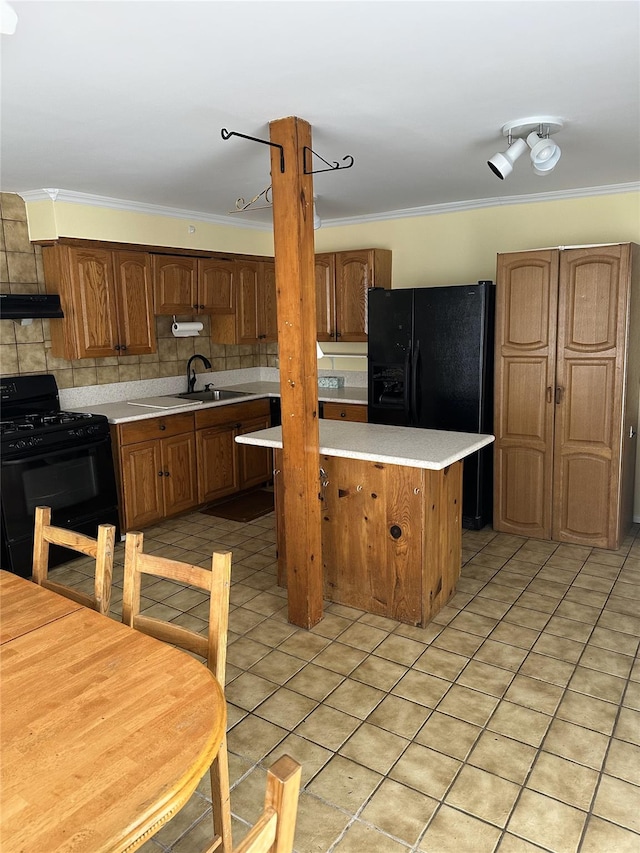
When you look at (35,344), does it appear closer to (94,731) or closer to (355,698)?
(355,698)

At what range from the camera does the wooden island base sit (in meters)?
3.04

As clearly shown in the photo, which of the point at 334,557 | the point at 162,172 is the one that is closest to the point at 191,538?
the point at 334,557

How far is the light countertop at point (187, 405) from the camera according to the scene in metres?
4.35

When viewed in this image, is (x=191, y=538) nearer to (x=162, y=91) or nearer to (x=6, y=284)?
(x=6, y=284)

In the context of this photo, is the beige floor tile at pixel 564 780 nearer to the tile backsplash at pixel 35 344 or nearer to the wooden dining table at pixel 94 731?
the wooden dining table at pixel 94 731

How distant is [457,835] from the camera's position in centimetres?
188

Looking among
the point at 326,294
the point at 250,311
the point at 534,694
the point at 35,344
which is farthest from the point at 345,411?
the point at 534,694

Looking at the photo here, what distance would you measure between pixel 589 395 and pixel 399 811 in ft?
9.33

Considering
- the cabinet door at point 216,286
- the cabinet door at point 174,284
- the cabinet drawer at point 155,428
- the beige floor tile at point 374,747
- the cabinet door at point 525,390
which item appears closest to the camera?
the beige floor tile at point 374,747

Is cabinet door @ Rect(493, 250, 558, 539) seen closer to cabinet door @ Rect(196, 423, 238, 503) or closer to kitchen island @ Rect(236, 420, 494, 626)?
kitchen island @ Rect(236, 420, 494, 626)

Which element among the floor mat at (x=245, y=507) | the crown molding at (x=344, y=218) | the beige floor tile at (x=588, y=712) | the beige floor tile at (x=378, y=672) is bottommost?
the beige floor tile at (x=588, y=712)

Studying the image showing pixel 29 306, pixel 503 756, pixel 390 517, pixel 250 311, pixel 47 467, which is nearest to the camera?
pixel 503 756

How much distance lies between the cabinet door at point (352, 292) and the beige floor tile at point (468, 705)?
3108 millimetres

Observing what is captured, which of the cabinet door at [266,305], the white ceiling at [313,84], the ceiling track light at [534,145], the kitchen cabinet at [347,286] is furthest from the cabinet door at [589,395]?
the cabinet door at [266,305]
